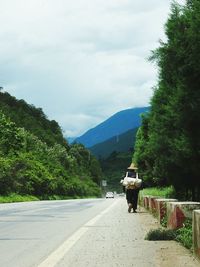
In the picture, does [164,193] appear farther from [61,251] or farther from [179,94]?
[61,251]

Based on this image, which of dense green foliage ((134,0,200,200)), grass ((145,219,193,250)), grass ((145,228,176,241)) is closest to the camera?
grass ((145,219,193,250))

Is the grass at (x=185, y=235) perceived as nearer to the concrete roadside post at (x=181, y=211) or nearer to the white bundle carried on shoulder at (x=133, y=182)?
the concrete roadside post at (x=181, y=211)

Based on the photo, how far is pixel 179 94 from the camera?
2022 centimetres

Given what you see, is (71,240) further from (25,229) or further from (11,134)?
(11,134)

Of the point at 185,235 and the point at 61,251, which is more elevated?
the point at 185,235

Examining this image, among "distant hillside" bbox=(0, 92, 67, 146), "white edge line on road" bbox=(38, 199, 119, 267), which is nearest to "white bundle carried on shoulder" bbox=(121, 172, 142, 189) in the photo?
"white edge line on road" bbox=(38, 199, 119, 267)

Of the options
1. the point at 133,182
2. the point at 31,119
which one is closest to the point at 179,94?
the point at 133,182

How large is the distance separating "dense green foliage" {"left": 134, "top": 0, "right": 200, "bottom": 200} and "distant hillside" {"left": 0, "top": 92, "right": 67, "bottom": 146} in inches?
3954

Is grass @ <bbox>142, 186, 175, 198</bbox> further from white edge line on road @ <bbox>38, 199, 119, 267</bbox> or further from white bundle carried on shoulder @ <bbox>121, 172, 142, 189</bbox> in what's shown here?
white edge line on road @ <bbox>38, 199, 119, 267</bbox>

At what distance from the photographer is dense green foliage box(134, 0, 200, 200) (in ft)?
61.9

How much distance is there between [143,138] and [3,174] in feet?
83.0

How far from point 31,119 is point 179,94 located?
4915 inches

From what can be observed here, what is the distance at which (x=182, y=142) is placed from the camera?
22.2 m

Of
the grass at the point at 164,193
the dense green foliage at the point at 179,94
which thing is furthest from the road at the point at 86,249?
the grass at the point at 164,193
